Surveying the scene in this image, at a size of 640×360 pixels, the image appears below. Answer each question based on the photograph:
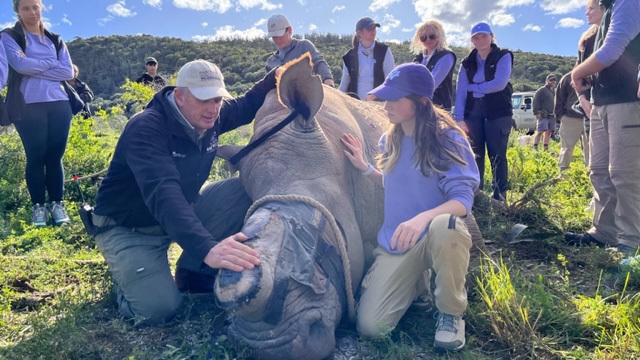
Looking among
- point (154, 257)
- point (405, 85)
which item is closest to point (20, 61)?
point (154, 257)

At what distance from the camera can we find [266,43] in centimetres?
5188

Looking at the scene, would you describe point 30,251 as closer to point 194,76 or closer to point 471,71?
point 194,76

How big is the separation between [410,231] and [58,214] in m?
4.81

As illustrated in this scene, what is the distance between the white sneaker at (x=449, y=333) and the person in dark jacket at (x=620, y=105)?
2495 millimetres

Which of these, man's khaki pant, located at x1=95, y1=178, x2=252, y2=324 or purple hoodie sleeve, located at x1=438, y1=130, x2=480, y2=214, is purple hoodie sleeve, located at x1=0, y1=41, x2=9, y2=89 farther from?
purple hoodie sleeve, located at x1=438, y1=130, x2=480, y2=214

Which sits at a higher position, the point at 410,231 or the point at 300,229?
the point at 300,229

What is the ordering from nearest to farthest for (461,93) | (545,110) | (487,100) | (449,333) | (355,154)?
(449,333), (355,154), (487,100), (461,93), (545,110)

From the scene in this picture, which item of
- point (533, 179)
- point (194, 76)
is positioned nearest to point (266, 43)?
point (533, 179)

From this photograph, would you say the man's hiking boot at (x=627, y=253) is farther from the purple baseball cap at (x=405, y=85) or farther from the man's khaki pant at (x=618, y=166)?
the purple baseball cap at (x=405, y=85)

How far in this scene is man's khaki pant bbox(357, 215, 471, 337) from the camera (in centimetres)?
349

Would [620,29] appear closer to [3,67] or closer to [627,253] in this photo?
[627,253]

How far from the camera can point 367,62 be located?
756 centimetres

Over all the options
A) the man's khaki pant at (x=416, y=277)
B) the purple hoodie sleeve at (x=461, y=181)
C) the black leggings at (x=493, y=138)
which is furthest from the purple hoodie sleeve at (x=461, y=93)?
the man's khaki pant at (x=416, y=277)

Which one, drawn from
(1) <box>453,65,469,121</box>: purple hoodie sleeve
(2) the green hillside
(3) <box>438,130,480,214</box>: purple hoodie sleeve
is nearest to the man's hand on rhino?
(3) <box>438,130,480,214</box>: purple hoodie sleeve
